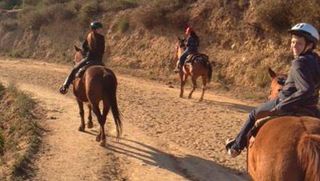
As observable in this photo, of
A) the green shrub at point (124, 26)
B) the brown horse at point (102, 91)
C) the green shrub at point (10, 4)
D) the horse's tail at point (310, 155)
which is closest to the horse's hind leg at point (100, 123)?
the brown horse at point (102, 91)

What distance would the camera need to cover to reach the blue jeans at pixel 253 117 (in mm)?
6914

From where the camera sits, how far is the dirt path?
10539 millimetres

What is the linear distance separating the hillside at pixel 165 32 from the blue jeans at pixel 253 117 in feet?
47.4

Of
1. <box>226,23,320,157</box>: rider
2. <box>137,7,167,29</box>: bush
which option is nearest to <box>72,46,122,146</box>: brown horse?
<box>226,23,320,157</box>: rider

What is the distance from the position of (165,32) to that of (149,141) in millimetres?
15894

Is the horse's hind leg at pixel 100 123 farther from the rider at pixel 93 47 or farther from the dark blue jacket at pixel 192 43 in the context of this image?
the dark blue jacket at pixel 192 43

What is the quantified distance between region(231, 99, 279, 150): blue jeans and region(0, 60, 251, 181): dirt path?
3.16m

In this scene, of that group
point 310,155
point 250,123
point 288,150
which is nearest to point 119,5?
point 250,123

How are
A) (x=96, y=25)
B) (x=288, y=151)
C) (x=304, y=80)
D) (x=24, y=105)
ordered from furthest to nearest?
(x=24, y=105) → (x=96, y=25) → (x=304, y=80) → (x=288, y=151)

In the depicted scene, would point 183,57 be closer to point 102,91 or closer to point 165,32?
point 102,91

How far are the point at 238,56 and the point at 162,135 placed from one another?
11256mm

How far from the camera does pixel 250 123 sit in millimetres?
7109

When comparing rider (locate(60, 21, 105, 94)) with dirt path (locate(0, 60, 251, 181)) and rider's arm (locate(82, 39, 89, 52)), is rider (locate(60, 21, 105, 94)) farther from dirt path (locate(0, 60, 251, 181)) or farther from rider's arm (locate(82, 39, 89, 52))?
dirt path (locate(0, 60, 251, 181))

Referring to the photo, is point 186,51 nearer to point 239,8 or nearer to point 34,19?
point 239,8
